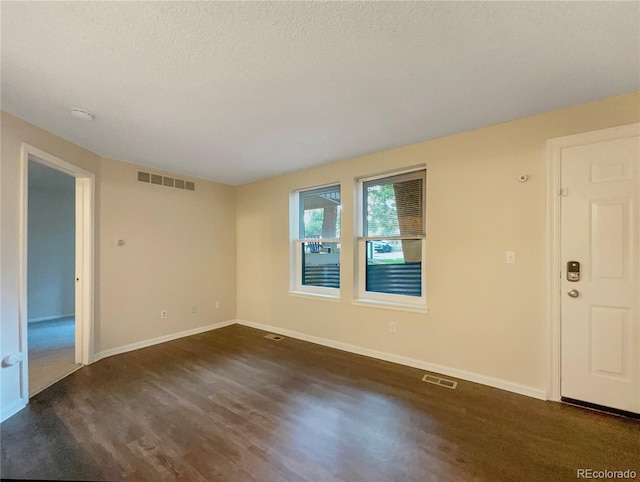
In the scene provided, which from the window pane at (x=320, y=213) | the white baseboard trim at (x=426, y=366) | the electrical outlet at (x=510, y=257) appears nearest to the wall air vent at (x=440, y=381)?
the white baseboard trim at (x=426, y=366)

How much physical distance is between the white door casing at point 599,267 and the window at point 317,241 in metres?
2.37

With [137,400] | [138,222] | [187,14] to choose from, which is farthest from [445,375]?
[138,222]

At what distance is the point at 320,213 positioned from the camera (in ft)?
13.6

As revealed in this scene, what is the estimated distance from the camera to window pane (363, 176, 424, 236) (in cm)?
321

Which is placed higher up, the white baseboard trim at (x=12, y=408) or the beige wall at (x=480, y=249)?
the beige wall at (x=480, y=249)

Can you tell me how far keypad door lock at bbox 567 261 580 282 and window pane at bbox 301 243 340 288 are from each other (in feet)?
7.97

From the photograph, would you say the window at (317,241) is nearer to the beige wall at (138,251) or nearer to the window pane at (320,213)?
the window pane at (320,213)

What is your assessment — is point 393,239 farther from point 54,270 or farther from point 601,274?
point 54,270

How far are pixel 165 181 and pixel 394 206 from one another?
324 cm

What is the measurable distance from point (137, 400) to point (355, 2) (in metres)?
3.23

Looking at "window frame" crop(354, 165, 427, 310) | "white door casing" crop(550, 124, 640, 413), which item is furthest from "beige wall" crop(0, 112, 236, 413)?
"white door casing" crop(550, 124, 640, 413)

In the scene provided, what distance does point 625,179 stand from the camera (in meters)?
2.10

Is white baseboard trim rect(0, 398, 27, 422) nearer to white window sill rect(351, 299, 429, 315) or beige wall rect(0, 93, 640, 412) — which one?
beige wall rect(0, 93, 640, 412)

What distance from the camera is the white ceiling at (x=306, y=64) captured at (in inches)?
52.8
